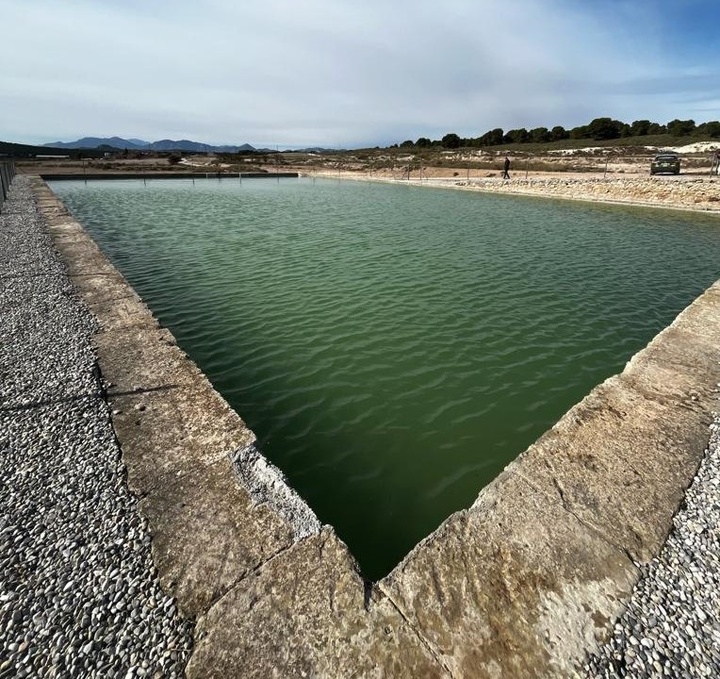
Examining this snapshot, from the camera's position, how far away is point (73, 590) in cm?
242

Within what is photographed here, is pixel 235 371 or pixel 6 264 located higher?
pixel 6 264

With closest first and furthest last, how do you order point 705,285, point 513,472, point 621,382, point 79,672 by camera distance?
point 79,672 < point 513,472 < point 621,382 < point 705,285

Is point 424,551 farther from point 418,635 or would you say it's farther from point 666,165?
point 666,165

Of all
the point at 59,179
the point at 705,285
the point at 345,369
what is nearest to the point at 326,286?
the point at 345,369

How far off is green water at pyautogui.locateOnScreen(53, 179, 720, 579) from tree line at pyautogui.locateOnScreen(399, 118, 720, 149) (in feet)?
272

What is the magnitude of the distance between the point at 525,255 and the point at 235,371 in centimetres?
983

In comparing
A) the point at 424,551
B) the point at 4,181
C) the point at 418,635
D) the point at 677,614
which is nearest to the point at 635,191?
the point at 677,614

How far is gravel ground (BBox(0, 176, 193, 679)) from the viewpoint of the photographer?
7.03ft

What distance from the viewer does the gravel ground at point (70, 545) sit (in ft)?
7.03

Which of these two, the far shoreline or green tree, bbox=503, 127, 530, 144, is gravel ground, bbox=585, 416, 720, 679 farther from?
green tree, bbox=503, 127, 530, 144

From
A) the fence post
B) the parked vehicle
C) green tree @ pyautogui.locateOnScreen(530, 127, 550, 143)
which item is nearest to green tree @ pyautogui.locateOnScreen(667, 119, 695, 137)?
green tree @ pyautogui.locateOnScreen(530, 127, 550, 143)

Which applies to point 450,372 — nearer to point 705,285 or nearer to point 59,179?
point 705,285

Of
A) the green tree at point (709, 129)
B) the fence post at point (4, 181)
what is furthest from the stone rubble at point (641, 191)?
the green tree at point (709, 129)

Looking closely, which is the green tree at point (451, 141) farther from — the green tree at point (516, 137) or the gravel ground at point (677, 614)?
the gravel ground at point (677, 614)
